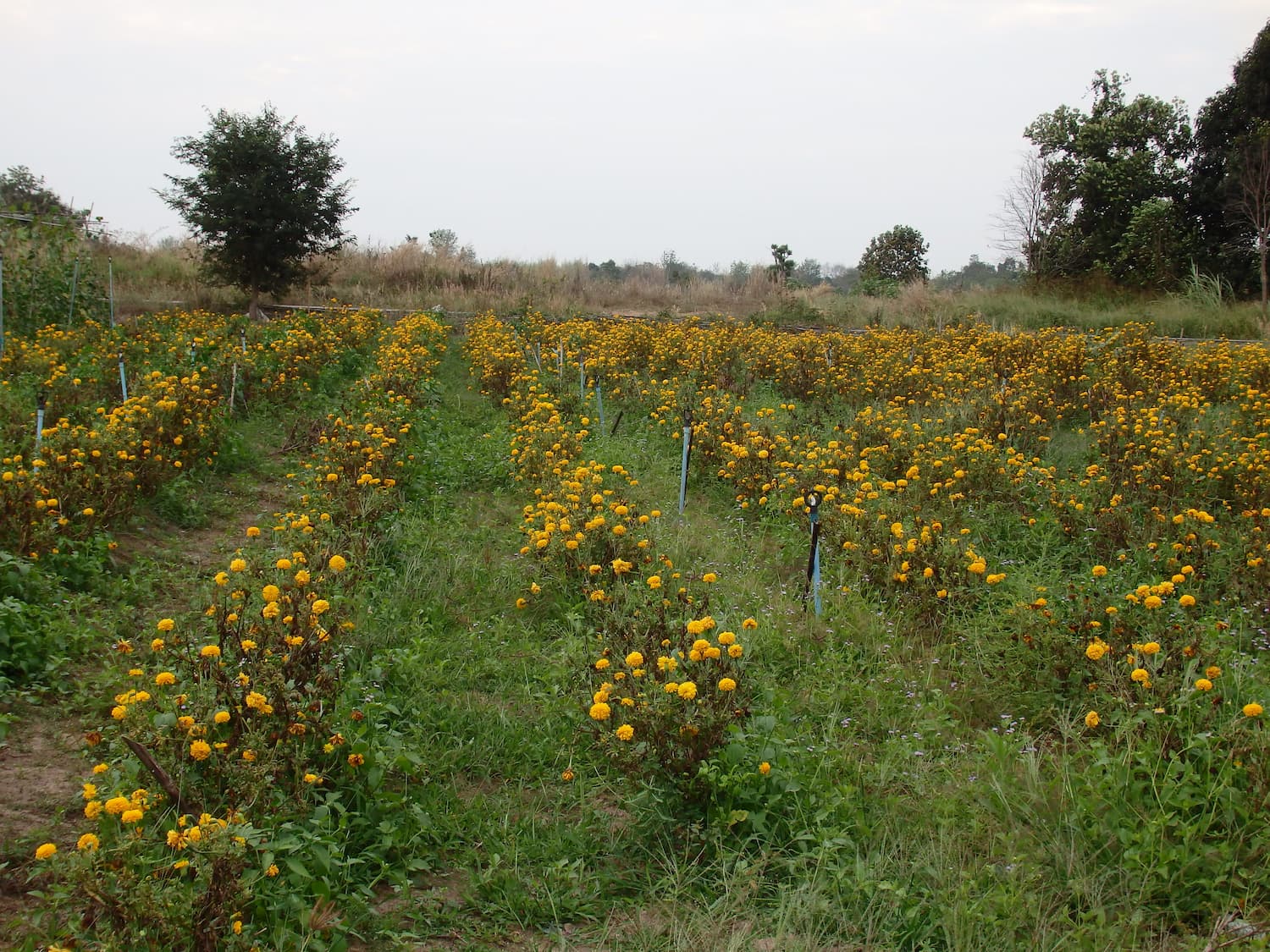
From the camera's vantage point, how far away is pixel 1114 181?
23.3 metres

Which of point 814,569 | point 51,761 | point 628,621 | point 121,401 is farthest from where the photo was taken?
point 121,401

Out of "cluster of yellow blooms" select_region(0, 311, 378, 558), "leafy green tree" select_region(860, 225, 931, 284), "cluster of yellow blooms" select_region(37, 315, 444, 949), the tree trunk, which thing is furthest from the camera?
"leafy green tree" select_region(860, 225, 931, 284)

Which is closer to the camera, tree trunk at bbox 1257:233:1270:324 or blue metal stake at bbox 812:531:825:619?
blue metal stake at bbox 812:531:825:619

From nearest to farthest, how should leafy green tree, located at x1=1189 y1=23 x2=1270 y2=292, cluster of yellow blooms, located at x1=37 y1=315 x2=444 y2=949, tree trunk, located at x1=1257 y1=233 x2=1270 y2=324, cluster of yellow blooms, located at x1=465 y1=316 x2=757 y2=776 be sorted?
cluster of yellow blooms, located at x1=37 y1=315 x2=444 y2=949 < cluster of yellow blooms, located at x1=465 y1=316 x2=757 y2=776 < tree trunk, located at x1=1257 y1=233 x2=1270 y2=324 < leafy green tree, located at x1=1189 y1=23 x2=1270 y2=292

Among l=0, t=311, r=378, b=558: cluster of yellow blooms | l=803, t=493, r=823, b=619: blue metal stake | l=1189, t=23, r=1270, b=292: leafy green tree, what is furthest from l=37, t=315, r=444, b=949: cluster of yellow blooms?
l=1189, t=23, r=1270, b=292: leafy green tree

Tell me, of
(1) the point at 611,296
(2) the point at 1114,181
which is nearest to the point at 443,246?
(1) the point at 611,296

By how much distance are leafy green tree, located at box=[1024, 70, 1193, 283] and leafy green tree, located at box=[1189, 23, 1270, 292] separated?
1.65 ft

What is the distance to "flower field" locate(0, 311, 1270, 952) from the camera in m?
2.46

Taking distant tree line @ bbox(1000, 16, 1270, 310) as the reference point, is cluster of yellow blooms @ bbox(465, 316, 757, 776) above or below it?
below

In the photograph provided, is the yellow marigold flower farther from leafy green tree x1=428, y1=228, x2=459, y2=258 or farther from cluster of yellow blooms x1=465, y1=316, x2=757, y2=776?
leafy green tree x1=428, y1=228, x2=459, y2=258

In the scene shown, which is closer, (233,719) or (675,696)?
(233,719)

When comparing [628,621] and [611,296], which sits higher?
[611,296]

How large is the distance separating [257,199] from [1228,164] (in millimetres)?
21904

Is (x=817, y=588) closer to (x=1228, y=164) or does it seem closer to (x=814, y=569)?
(x=814, y=569)
